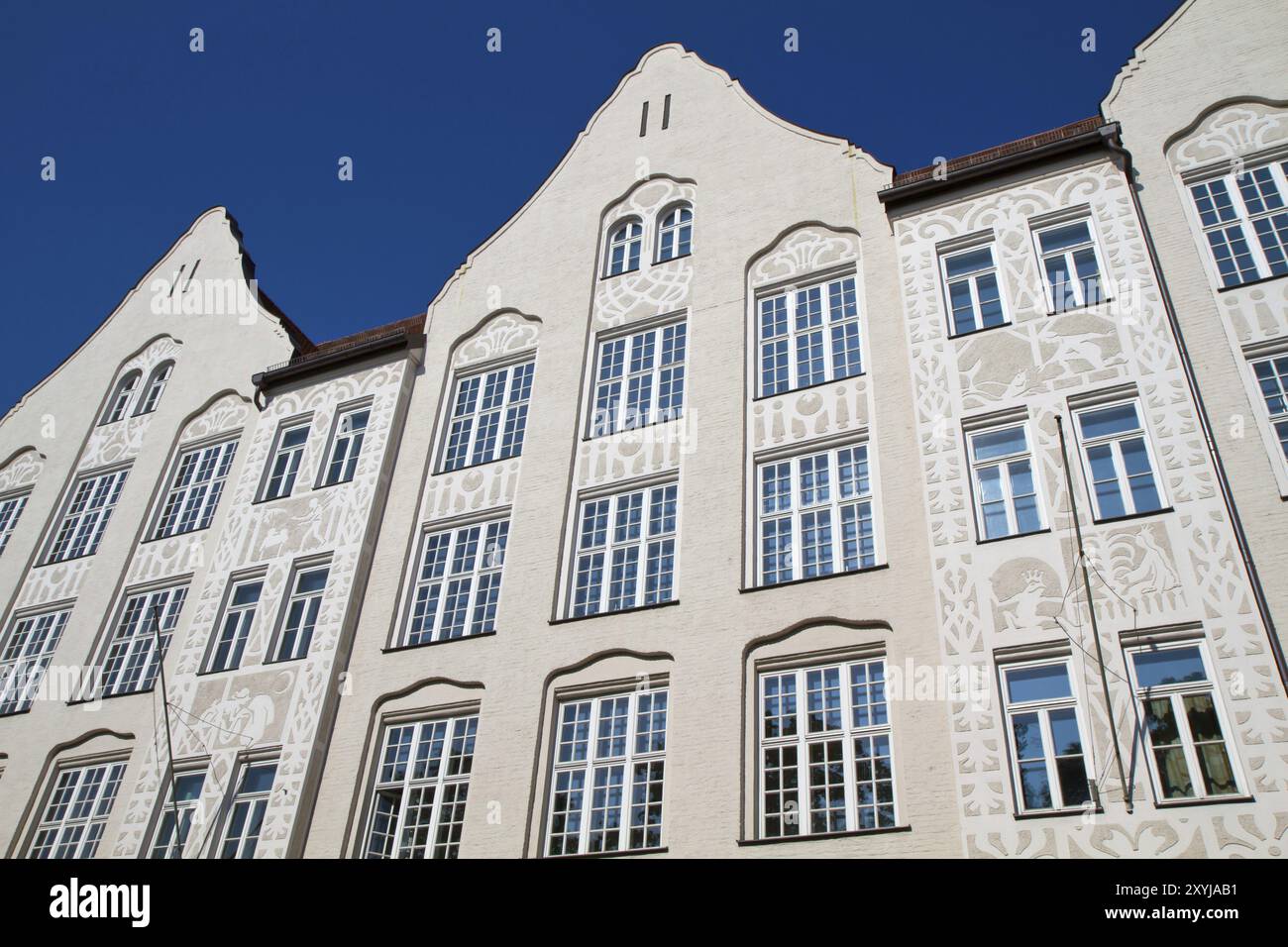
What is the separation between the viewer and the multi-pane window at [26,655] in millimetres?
21906

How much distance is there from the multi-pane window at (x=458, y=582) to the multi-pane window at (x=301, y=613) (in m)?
1.83

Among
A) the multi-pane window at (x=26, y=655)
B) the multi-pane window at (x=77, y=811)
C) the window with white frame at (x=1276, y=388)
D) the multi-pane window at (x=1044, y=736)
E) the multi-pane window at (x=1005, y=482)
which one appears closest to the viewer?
the multi-pane window at (x=1044, y=736)

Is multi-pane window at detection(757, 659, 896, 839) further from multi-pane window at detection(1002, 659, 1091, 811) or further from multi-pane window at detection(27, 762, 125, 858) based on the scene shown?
multi-pane window at detection(27, 762, 125, 858)

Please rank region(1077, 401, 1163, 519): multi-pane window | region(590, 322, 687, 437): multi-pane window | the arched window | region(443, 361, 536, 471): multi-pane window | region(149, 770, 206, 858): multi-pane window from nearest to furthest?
region(1077, 401, 1163, 519): multi-pane window
region(149, 770, 206, 858): multi-pane window
region(590, 322, 687, 437): multi-pane window
region(443, 361, 536, 471): multi-pane window
the arched window

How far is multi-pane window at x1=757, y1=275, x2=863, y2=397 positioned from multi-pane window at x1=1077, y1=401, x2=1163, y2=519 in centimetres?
380

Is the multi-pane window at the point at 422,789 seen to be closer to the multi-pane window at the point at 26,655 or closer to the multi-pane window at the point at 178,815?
the multi-pane window at the point at 178,815

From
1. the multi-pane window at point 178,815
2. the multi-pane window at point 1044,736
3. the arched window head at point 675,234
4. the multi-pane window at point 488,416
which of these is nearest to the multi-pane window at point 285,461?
the multi-pane window at point 488,416

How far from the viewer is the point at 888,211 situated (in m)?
19.4

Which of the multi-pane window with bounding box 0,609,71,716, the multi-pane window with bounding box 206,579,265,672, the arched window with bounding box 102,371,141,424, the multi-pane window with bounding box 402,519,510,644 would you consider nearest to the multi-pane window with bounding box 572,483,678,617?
the multi-pane window with bounding box 402,519,510,644

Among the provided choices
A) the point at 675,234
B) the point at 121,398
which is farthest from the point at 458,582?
the point at 121,398

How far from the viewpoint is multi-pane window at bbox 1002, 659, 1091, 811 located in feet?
42.2

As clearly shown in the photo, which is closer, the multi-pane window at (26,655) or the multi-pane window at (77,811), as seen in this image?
the multi-pane window at (77,811)

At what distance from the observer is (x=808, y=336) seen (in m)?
19.1
